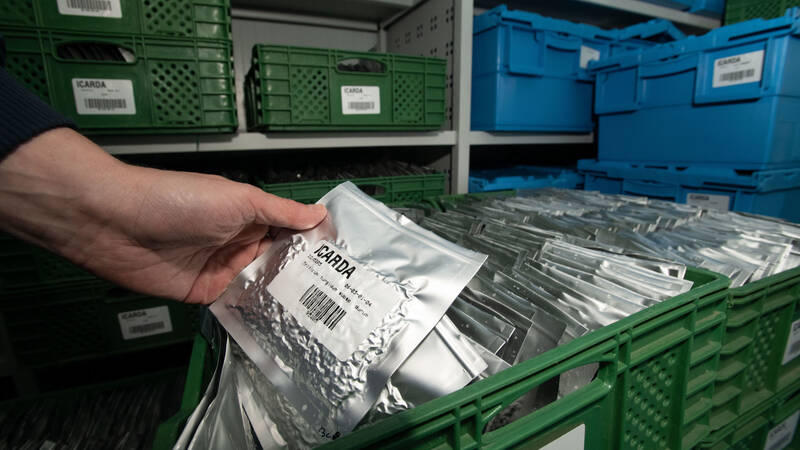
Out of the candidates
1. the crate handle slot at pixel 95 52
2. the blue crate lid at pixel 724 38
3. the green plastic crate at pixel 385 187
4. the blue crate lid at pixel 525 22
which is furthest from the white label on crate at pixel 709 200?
the crate handle slot at pixel 95 52

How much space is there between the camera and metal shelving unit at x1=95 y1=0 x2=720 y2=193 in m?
1.07

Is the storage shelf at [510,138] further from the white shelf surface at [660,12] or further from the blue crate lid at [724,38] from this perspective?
the white shelf surface at [660,12]

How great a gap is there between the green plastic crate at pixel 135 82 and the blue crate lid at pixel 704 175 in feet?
4.23

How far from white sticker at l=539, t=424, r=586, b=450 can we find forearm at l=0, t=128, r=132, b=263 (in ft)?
1.97

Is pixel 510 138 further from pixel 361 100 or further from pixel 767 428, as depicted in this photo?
pixel 767 428

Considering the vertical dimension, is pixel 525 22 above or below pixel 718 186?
above

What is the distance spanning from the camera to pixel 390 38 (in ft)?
5.42

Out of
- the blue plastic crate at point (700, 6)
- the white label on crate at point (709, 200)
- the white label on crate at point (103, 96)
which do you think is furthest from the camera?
the blue plastic crate at point (700, 6)

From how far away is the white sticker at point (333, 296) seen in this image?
1.36 feet

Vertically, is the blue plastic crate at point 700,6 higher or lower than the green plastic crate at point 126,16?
higher

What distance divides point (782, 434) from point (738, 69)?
0.92 metres

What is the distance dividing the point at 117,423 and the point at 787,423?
143 cm

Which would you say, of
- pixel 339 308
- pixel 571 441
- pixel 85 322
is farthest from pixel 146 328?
pixel 571 441

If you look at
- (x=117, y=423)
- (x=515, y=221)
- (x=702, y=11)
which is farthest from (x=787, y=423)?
(x=702, y=11)
